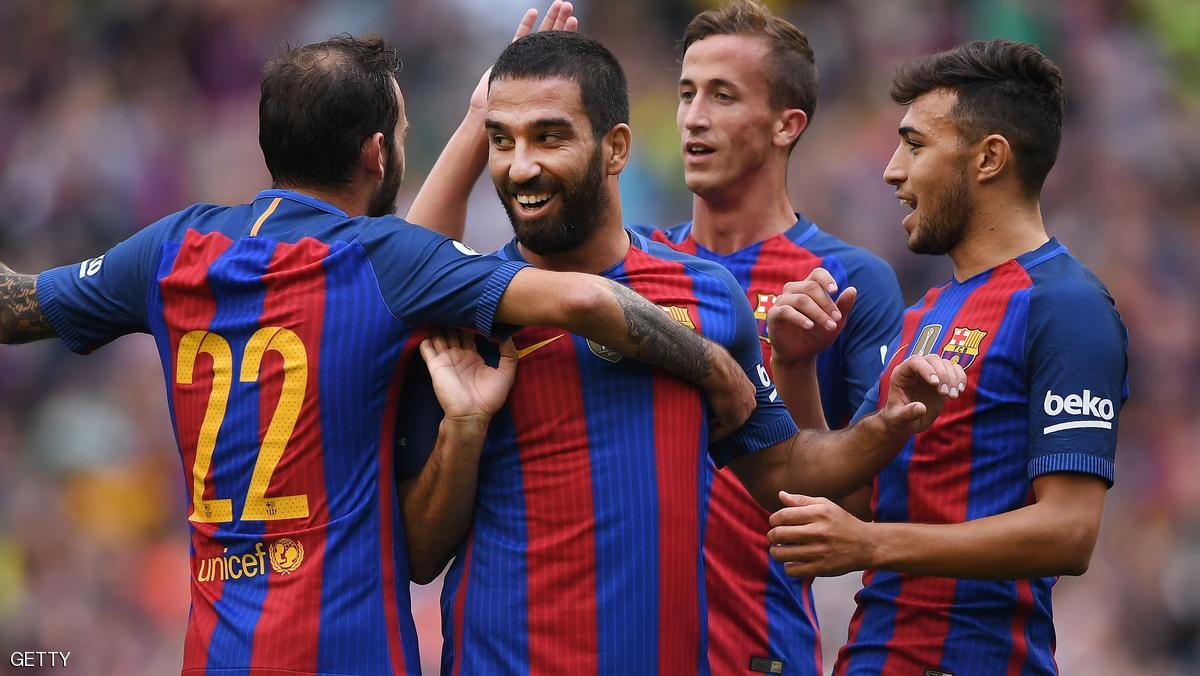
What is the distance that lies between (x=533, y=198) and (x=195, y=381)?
100 centimetres

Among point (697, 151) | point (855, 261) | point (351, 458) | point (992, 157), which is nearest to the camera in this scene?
point (351, 458)

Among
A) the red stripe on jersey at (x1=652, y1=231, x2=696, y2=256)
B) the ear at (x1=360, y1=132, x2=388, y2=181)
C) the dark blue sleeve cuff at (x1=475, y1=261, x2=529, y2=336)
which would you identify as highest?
the red stripe on jersey at (x1=652, y1=231, x2=696, y2=256)

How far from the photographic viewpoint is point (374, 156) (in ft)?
12.9

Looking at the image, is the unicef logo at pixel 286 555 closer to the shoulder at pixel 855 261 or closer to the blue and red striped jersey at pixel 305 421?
the blue and red striped jersey at pixel 305 421

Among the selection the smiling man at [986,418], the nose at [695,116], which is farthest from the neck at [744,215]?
the smiling man at [986,418]

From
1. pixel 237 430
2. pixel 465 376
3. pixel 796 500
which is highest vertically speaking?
pixel 465 376

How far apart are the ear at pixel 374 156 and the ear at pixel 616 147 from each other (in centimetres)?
60

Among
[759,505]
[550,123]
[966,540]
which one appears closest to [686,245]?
[759,505]

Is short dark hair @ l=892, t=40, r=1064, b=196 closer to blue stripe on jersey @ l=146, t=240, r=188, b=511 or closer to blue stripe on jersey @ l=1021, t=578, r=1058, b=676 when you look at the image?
blue stripe on jersey @ l=1021, t=578, r=1058, b=676

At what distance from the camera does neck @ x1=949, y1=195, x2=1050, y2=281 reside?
13.7ft

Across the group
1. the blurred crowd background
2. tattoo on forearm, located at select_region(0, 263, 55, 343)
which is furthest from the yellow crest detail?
the blurred crowd background

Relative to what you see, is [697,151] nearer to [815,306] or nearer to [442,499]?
[815,306]

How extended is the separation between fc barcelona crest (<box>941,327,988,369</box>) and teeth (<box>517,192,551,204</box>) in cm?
120

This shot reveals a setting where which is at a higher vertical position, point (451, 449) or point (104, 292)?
point (104, 292)
